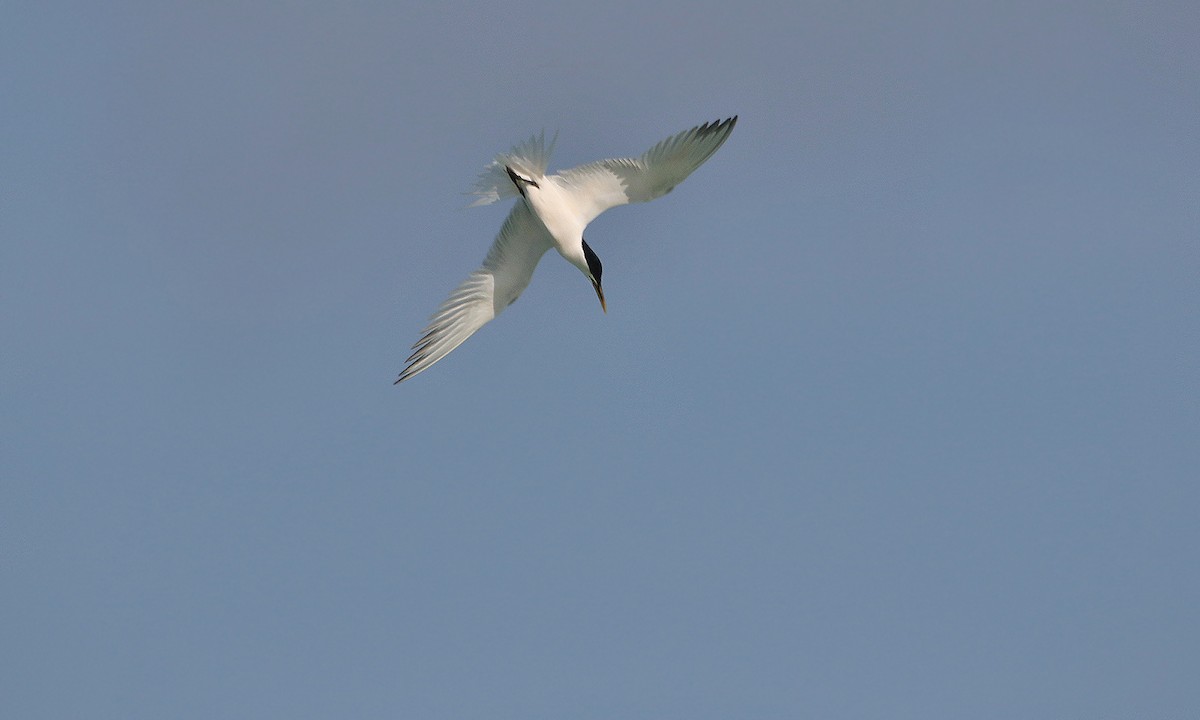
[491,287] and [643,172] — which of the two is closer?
[643,172]

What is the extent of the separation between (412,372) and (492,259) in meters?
1.78

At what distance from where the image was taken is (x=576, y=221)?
52.4 feet

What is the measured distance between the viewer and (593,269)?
16.4 meters

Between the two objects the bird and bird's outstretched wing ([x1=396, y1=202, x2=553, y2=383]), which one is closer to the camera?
the bird

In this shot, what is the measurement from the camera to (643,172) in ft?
49.8

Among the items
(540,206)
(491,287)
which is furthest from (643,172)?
(491,287)

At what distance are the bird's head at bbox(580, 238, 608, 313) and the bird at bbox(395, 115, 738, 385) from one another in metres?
0.01

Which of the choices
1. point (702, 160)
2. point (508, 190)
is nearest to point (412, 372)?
point (508, 190)

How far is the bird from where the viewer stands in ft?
49.4

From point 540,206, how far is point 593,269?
1.16 m

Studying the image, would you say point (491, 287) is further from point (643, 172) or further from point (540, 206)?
point (643, 172)

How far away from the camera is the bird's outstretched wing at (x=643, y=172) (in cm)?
1488

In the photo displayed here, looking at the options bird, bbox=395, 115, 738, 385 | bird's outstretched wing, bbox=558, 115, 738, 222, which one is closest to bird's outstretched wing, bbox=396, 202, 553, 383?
bird, bbox=395, 115, 738, 385

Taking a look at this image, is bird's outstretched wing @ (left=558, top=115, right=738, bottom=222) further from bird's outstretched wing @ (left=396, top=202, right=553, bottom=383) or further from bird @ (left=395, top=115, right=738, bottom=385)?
bird's outstretched wing @ (left=396, top=202, right=553, bottom=383)
